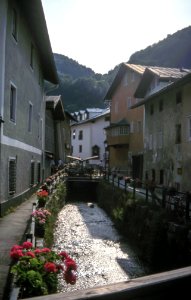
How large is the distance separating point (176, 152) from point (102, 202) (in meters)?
7.54

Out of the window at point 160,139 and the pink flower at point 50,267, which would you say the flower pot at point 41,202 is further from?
the window at point 160,139

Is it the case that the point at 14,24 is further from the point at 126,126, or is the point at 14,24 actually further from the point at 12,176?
the point at 126,126

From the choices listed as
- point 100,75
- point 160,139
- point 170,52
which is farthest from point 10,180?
point 100,75

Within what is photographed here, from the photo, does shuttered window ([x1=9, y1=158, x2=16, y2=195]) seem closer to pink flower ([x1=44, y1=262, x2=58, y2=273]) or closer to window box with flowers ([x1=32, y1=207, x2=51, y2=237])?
window box with flowers ([x1=32, y1=207, x2=51, y2=237])

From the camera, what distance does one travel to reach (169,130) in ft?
81.5

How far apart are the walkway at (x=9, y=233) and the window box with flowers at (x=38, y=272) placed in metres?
0.83

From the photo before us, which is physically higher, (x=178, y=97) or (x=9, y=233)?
(x=178, y=97)

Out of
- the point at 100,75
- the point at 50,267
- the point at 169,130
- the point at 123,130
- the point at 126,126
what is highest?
the point at 100,75

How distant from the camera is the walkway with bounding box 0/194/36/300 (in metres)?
6.60

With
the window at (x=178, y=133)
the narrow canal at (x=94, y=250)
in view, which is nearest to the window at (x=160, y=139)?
the window at (x=178, y=133)

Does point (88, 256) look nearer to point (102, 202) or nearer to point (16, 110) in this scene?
point (16, 110)

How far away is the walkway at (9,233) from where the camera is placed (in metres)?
6.60

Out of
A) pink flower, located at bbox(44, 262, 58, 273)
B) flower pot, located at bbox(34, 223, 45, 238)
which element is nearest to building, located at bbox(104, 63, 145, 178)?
flower pot, located at bbox(34, 223, 45, 238)

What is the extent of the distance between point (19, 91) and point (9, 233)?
7.63 m
